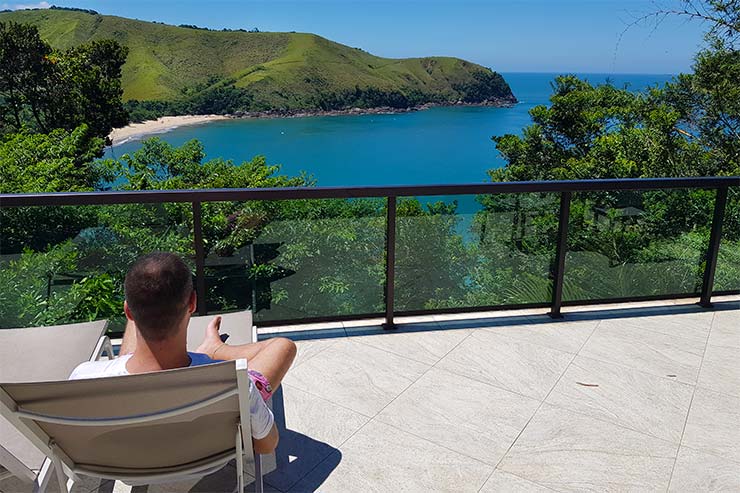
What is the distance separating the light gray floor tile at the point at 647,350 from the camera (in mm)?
3428

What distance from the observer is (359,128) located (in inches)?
3034

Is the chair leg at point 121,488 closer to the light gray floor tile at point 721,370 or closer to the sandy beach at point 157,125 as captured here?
the light gray floor tile at point 721,370

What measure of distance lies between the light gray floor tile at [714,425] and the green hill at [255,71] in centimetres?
7588

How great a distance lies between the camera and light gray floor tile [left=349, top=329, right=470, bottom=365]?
3.57 meters

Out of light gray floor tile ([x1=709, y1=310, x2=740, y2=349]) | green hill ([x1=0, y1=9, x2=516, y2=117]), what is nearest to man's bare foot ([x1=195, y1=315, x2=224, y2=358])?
light gray floor tile ([x1=709, y1=310, x2=740, y2=349])

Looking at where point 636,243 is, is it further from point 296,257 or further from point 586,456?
point 296,257

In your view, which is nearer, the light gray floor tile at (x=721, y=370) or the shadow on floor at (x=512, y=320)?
the light gray floor tile at (x=721, y=370)

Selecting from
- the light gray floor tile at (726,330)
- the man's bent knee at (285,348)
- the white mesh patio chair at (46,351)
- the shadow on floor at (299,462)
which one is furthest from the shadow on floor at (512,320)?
the man's bent knee at (285,348)

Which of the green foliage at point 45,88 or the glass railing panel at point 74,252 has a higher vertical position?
the green foliage at point 45,88

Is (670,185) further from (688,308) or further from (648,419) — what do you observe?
(648,419)

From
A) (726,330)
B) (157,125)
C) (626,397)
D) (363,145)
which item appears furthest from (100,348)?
(157,125)

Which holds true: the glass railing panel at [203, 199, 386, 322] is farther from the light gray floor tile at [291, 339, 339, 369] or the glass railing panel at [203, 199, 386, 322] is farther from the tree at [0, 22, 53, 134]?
the tree at [0, 22, 53, 134]

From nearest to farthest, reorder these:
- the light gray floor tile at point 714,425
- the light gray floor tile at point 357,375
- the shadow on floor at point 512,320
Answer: the light gray floor tile at point 714,425
the light gray floor tile at point 357,375
the shadow on floor at point 512,320

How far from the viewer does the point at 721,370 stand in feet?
11.2
